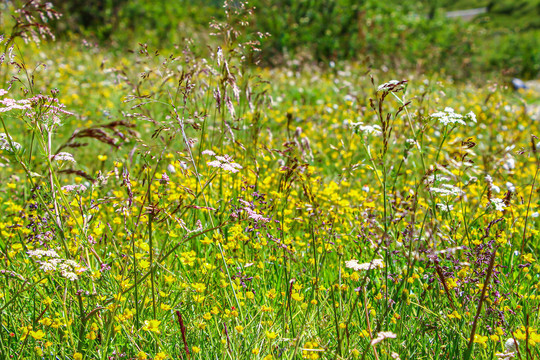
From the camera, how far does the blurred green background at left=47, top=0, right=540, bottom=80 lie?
9547 millimetres

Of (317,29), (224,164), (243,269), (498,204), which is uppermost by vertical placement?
(224,164)

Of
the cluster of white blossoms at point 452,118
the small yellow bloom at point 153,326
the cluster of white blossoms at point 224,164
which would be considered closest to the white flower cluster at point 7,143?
the cluster of white blossoms at point 224,164

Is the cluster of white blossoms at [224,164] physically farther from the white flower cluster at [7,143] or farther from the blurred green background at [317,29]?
the blurred green background at [317,29]

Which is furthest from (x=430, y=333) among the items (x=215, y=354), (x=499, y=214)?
(x=499, y=214)

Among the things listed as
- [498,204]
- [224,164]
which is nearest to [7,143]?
[224,164]

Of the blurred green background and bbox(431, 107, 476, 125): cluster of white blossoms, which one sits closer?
bbox(431, 107, 476, 125): cluster of white blossoms

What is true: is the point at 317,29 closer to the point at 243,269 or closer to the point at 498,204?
the point at 498,204

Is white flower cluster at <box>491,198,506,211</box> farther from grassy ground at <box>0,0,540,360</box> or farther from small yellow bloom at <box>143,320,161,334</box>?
small yellow bloom at <box>143,320,161,334</box>

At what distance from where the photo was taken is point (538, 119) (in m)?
5.99

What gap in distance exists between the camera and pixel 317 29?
32.5 feet

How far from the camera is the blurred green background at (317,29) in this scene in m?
9.55

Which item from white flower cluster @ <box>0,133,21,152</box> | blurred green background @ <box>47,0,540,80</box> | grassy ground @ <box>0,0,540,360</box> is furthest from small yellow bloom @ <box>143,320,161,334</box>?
blurred green background @ <box>47,0,540,80</box>

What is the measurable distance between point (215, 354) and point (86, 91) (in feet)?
18.0

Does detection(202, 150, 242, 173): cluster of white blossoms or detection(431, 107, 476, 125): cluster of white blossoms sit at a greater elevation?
detection(431, 107, 476, 125): cluster of white blossoms
